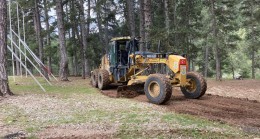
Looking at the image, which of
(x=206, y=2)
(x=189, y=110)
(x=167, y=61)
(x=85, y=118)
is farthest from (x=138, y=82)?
(x=206, y=2)

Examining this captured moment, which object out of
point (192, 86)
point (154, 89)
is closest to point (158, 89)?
point (154, 89)

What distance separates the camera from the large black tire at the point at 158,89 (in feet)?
28.7

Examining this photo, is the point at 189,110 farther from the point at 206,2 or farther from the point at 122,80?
the point at 206,2

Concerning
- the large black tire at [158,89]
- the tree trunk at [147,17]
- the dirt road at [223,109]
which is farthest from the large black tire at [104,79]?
the large black tire at [158,89]

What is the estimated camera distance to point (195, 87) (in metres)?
9.93

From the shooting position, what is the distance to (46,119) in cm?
698

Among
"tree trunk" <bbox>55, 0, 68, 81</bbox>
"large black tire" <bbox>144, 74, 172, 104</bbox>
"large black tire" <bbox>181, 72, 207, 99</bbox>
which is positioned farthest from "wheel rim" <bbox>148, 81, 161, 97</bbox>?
"tree trunk" <bbox>55, 0, 68, 81</bbox>

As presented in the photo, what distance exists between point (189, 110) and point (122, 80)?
19.1 ft

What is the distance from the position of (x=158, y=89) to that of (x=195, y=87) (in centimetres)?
155

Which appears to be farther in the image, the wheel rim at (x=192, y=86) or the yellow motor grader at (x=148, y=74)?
the wheel rim at (x=192, y=86)

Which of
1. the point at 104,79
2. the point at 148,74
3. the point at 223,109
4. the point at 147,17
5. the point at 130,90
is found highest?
the point at 147,17

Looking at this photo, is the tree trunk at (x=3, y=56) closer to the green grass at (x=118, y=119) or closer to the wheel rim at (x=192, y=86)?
the green grass at (x=118, y=119)

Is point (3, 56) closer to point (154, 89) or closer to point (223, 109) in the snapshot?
point (154, 89)

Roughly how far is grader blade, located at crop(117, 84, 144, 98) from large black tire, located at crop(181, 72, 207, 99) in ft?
6.08
